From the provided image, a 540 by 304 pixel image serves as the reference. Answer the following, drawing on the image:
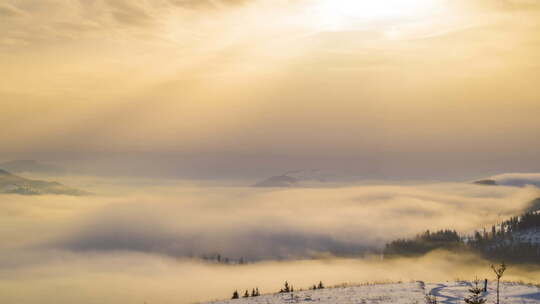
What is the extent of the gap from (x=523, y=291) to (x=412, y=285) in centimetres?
1612

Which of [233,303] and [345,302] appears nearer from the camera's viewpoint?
[345,302]

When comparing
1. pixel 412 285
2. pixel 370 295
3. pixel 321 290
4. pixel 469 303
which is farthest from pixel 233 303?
pixel 469 303

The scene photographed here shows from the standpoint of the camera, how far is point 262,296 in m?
80.5

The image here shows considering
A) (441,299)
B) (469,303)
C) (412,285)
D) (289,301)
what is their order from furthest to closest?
(412,285)
(289,301)
(441,299)
(469,303)

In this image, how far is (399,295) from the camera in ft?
233

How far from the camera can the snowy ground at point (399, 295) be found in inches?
2625

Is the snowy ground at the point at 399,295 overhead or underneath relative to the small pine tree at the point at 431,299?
underneath

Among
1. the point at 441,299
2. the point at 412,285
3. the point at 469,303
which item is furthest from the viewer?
the point at 412,285

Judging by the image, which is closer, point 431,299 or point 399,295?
point 431,299

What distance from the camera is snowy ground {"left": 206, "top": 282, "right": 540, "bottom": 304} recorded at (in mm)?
66688

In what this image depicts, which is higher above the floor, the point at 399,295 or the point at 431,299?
the point at 431,299

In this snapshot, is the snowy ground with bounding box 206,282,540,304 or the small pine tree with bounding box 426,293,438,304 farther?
the snowy ground with bounding box 206,282,540,304

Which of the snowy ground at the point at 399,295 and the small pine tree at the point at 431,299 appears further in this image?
the snowy ground at the point at 399,295

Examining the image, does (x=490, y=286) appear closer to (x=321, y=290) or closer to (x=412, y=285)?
(x=412, y=285)
